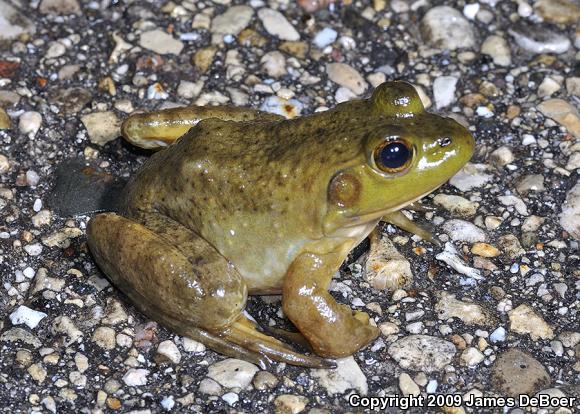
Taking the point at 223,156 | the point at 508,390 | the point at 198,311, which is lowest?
the point at 508,390

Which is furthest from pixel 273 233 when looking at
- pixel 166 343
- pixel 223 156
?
pixel 166 343

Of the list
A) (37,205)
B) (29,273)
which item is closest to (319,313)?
(29,273)

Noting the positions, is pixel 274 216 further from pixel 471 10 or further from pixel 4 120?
pixel 471 10

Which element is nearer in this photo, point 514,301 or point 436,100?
point 514,301

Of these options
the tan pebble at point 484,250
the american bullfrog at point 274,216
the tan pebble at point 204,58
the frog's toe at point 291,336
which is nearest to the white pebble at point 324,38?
the tan pebble at point 204,58

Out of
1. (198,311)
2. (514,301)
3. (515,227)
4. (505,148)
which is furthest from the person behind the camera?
(505,148)

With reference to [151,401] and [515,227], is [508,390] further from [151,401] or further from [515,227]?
[151,401]

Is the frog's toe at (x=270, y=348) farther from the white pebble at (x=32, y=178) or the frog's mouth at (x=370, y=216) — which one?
the white pebble at (x=32, y=178)
